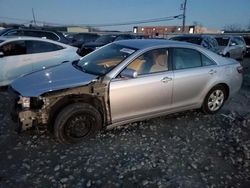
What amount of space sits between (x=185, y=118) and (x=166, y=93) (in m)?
1.03

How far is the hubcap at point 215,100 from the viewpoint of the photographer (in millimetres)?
5910

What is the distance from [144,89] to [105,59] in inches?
39.2

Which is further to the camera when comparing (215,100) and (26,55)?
(26,55)

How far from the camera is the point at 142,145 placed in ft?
14.8

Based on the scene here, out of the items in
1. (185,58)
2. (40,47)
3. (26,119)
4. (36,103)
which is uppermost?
(185,58)

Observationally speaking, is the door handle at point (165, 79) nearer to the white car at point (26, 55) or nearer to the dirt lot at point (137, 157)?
the dirt lot at point (137, 157)

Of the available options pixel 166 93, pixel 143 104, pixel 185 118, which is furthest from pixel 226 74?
pixel 143 104

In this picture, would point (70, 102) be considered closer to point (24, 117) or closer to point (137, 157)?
point (24, 117)

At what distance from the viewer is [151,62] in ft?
16.1

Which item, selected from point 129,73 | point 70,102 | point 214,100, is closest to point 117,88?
point 129,73

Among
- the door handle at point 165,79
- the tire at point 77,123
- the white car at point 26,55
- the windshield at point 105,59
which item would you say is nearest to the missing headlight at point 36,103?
the tire at point 77,123

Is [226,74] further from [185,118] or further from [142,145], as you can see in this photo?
[142,145]

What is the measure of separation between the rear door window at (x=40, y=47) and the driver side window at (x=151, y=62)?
4345 mm

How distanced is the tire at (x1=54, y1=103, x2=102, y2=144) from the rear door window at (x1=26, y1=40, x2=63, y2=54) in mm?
4416
